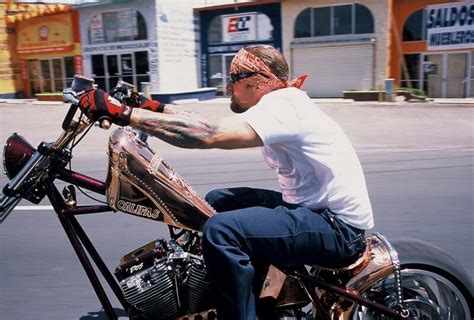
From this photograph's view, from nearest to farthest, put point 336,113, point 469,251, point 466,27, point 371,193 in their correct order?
point 469,251 < point 371,193 < point 336,113 < point 466,27

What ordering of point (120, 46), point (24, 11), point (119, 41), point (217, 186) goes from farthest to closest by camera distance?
point (24, 11)
point (119, 41)
point (120, 46)
point (217, 186)

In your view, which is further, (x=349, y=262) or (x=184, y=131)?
(x=349, y=262)

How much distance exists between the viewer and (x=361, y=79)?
22.8 metres

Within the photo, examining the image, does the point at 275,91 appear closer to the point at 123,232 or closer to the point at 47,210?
the point at 123,232

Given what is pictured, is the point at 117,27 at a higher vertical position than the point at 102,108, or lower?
higher

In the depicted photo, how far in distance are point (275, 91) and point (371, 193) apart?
4126 mm

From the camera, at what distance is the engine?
93.6 inches

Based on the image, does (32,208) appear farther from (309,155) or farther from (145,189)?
(309,155)

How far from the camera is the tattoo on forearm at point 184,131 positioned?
2152 millimetres

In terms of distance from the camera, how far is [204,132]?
7.18 feet

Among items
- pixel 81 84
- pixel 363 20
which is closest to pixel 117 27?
pixel 363 20

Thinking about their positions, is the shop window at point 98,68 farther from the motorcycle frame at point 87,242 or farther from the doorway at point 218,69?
the motorcycle frame at point 87,242

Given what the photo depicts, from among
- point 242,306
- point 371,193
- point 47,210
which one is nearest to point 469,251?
point 371,193

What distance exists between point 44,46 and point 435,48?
800 inches
